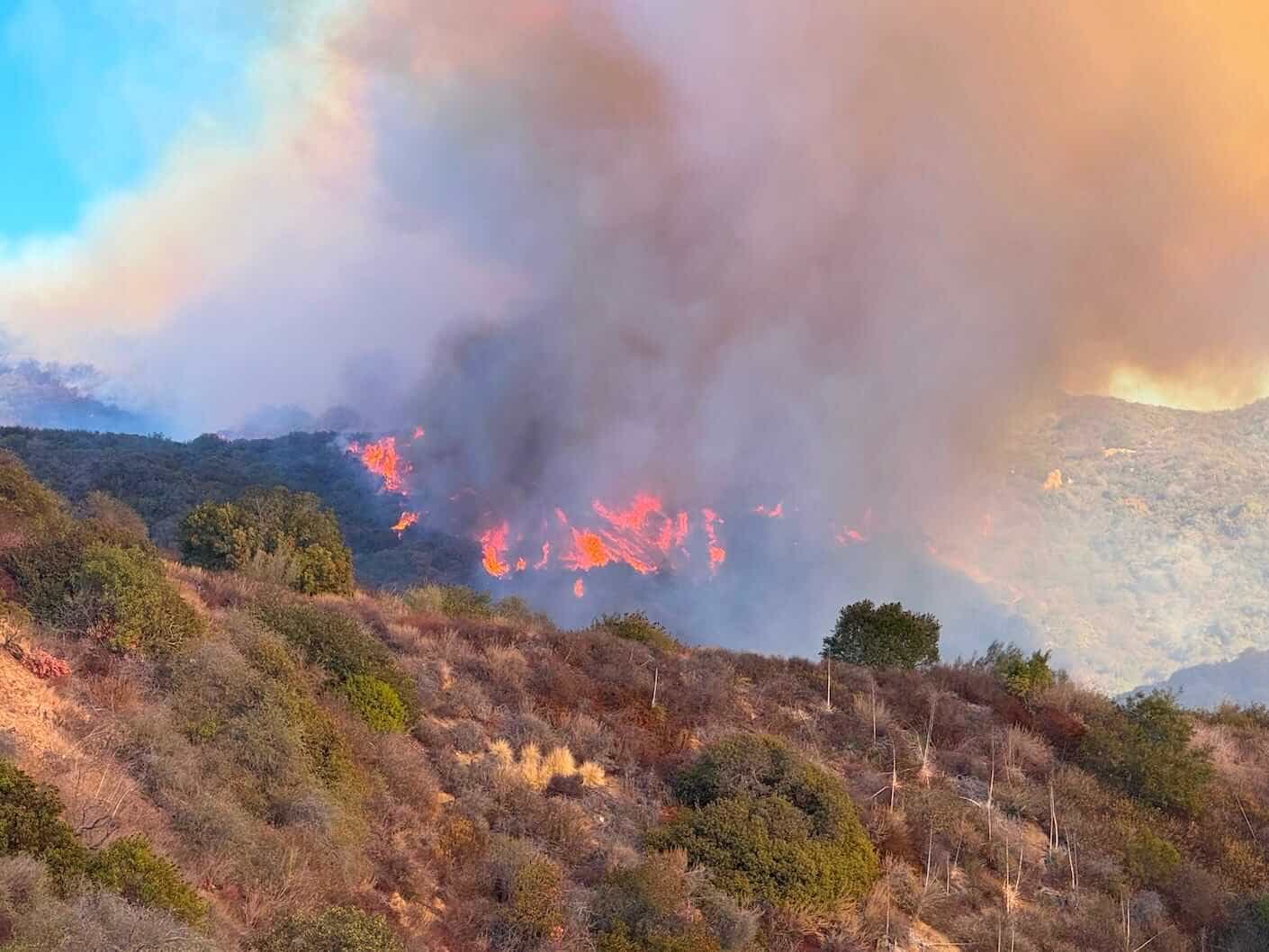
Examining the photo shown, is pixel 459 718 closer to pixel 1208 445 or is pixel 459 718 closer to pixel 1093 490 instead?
pixel 1093 490

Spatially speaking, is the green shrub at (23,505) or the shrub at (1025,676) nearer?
the green shrub at (23,505)

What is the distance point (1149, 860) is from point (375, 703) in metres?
14.8

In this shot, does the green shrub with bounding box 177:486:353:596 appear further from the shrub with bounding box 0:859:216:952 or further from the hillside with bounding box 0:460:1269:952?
the shrub with bounding box 0:859:216:952

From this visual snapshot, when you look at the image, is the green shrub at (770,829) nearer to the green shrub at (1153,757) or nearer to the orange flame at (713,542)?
the green shrub at (1153,757)

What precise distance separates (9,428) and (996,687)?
131 meters

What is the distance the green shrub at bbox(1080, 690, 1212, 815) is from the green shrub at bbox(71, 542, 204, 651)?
62.7 feet

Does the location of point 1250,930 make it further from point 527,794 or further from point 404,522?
point 404,522

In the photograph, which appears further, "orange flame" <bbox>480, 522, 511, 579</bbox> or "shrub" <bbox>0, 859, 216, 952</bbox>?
"orange flame" <bbox>480, 522, 511, 579</bbox>

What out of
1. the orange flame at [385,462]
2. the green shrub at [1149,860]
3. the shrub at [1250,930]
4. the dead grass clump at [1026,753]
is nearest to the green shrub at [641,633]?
the dead grass clump at [1026,753]

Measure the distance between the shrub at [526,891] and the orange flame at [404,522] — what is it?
111 m

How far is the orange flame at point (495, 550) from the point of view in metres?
112

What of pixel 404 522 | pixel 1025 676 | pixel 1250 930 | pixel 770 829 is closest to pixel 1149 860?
pixel 1250 930

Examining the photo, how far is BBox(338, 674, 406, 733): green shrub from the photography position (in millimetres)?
12984

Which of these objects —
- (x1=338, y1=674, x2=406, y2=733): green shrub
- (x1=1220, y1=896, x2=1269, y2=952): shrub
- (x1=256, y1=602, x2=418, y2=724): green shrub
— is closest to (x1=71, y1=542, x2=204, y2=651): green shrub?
(x1=256, y1=602, x2=418, y2=724): green shrub
